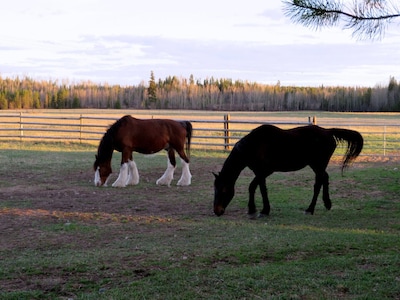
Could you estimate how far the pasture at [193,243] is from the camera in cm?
459

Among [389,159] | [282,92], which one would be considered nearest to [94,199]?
[389,159]

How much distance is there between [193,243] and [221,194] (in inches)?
82.3

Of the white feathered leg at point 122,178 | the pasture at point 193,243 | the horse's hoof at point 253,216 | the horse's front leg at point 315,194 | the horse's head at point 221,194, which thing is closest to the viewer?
the pasture at point 193,243

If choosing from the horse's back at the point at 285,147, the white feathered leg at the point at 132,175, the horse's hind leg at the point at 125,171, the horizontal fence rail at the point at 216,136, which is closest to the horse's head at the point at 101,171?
the horse's hind leg at the point at 125,171

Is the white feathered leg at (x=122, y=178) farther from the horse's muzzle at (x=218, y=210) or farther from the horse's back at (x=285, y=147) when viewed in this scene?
the horse's back at (x=285, y=147)

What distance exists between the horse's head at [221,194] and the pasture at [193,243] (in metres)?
0.15

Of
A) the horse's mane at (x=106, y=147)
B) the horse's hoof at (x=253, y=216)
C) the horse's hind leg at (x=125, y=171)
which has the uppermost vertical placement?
the horse's mane at (x=106, y=147)

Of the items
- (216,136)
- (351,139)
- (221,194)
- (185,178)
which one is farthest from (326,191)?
(216,136)

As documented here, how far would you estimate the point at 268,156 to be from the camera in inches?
322

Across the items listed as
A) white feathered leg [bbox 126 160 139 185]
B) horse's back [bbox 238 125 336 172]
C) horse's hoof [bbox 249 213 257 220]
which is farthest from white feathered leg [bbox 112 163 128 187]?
horse's hoof [bbox 249 213 257 220]

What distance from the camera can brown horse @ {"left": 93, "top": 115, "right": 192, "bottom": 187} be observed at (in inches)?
449

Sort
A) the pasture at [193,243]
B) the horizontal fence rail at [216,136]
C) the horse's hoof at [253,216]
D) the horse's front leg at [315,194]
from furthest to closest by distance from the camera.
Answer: the horizontal fence rail at [216,136], the horse's front leg at [315,194], the horse's hoof at [253,216], the pasture at [193,243]

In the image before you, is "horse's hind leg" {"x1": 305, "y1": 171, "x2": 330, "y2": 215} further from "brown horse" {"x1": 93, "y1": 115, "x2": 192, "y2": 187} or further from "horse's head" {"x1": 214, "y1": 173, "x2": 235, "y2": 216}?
"brown horse" {"x1": 93, "y1": 115, "x2": 192, "y2": 187}

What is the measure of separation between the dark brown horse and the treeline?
2636 inches
